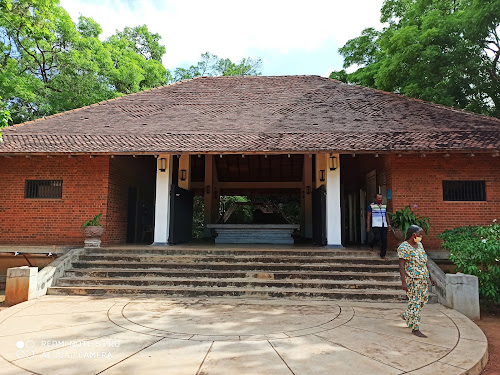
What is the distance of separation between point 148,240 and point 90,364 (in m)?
8.87

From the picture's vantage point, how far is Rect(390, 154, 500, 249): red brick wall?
8.26 m

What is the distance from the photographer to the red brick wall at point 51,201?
885cm

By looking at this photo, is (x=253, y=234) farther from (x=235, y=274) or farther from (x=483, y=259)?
(x=483, y=259)

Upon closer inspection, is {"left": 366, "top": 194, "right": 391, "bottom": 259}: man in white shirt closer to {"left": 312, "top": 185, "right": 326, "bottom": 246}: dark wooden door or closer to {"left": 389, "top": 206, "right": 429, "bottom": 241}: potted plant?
{"left": 389, "top": 206, "right": 429, "bottom": 241}: potted plant

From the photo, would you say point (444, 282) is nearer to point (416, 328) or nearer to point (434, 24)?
point (416, 328)

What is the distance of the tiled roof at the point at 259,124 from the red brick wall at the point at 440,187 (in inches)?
24.9

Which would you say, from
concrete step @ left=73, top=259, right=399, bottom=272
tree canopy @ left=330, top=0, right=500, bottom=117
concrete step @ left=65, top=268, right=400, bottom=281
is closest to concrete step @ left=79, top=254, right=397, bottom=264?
concrete step @ left=73, top=259, right=399, bottom=272

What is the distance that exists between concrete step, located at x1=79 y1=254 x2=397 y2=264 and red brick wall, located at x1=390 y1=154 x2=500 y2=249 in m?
2.16

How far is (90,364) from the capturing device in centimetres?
326

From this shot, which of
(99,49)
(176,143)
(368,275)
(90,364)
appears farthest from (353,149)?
(99,49)

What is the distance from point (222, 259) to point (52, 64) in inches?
650

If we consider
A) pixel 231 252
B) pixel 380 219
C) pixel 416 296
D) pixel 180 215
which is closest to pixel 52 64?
pixel 180 215

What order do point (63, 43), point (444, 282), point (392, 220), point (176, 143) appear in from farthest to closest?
point (63, 43) < point (176, 143) < point (392, 220) < point (444, 282)

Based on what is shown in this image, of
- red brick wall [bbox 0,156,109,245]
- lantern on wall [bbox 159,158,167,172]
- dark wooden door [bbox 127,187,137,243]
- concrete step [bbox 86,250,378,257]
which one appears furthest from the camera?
dark wooden door [bbox 127,187,137,243]
